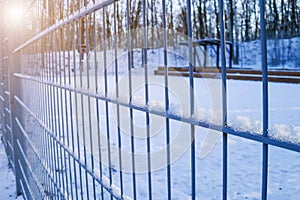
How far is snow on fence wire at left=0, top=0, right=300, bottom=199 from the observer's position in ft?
2.41

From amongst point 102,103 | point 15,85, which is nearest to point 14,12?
point 15,85

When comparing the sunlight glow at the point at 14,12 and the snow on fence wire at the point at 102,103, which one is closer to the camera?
the snow on fence wire at the point at 102,103

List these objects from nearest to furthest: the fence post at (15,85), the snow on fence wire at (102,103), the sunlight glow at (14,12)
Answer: the snow on fence wire at (102,103) → the sunlight glow at (14,12) → the fence post at (15,85)

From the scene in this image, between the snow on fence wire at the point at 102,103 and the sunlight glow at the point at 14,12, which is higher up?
the sunlight glow at the point at 14,12

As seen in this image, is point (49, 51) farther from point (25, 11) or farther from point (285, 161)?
point (285, 161)

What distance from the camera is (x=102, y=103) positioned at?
64.6 inches

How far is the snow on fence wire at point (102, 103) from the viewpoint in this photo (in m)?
0.73


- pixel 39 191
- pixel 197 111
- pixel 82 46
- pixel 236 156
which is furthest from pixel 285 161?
pixel 197 111

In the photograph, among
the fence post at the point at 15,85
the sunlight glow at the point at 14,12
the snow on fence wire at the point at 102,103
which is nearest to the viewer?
the snow on fence wire at the point at 102,103

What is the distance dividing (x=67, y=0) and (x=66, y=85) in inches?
13.8

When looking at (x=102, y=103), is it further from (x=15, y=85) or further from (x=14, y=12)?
(x=15, y=85)

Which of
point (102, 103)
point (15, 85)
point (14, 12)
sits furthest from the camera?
point (15, 85)

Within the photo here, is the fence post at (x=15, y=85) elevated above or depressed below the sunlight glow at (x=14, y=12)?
below

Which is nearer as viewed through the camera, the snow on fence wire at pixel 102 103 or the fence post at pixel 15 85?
the snow on fence wire at pixel 102 103
